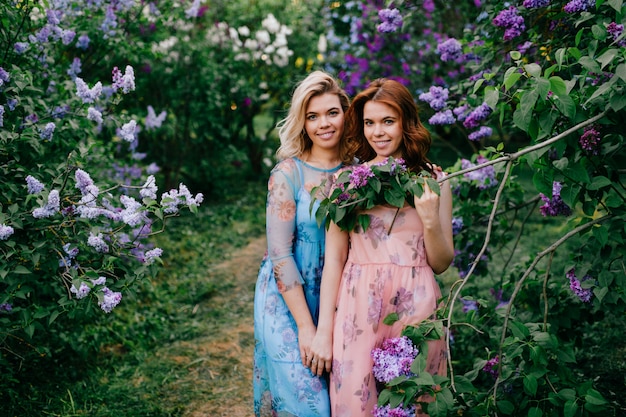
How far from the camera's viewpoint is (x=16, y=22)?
110 inches

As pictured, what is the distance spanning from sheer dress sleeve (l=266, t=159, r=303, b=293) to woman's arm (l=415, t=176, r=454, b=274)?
0.53 m

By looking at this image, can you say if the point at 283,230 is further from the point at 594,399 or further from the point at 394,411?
the point at 594,399

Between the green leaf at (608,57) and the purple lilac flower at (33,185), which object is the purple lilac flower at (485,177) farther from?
the purple lilac flower at (33,185)

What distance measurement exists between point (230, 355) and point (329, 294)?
2070mm

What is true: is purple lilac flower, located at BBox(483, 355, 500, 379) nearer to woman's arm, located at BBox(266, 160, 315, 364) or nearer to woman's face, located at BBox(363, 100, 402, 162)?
woman's arm, located at BBox(266, 160, 315, 364)

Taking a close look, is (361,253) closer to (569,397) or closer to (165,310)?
(569,397)

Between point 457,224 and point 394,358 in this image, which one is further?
point 457,224

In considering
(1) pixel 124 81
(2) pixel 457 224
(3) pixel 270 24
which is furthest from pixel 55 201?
(3) pixel 270 24

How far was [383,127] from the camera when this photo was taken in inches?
87.4

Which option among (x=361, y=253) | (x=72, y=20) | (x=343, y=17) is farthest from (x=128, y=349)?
(x=343, y=17)

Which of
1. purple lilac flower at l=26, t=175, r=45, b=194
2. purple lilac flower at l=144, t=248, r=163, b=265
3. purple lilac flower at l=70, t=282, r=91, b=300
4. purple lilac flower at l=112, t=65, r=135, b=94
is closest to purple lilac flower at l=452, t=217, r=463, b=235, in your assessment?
purple lilac flower at l=144, t=248, r=163, b=265

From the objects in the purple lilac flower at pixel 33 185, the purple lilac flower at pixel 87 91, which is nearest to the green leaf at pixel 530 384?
the purple lilac flower at pixel 33 185

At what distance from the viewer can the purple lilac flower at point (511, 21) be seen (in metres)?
2.68

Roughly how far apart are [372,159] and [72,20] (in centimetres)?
241
